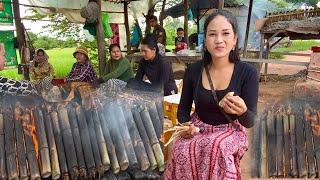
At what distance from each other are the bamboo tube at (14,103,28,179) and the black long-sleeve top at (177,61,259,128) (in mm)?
1205

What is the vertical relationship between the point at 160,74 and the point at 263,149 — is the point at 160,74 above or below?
above

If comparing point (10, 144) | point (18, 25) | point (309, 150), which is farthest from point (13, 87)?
point (18, 25)

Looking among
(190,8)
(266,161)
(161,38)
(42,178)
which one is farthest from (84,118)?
(190,8)

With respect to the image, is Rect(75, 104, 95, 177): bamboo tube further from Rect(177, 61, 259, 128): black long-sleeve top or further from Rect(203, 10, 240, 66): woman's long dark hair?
Rect(203, 10, 240, 66): woman's long dark hair

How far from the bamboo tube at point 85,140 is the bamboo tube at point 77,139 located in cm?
2

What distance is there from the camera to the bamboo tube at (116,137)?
3.04 meters

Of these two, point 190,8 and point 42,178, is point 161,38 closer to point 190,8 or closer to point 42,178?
point 190,8

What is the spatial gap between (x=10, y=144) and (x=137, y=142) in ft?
3.22

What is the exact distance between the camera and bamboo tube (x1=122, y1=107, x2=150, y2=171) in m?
3.11

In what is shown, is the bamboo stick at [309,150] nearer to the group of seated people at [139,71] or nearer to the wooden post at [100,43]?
the group of seated people at [139,71]

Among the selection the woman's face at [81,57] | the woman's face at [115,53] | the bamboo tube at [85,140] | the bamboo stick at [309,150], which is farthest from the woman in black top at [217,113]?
the woman's face at [81,57]

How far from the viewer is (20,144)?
113 inches

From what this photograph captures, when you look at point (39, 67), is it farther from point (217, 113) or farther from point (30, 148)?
point (217, 113)

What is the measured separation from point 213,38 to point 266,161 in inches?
53.6
